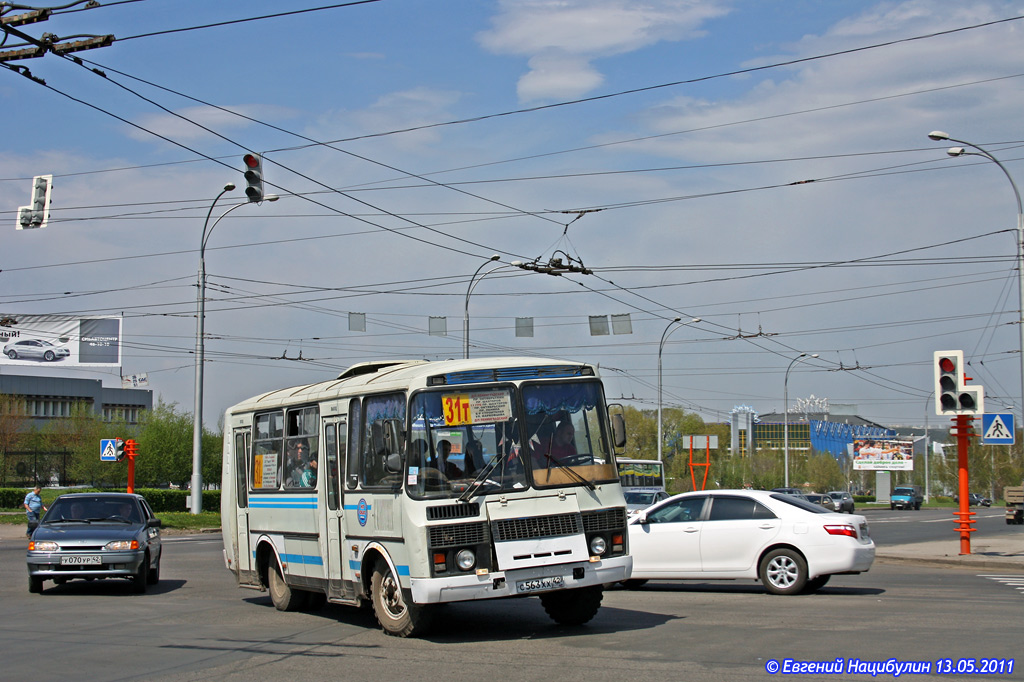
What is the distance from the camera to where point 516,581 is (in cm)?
1063

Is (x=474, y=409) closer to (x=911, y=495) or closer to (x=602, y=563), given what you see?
(x=602, y=563)

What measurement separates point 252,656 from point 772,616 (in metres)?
5.84

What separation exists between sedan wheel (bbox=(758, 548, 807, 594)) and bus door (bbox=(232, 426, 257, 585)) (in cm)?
708

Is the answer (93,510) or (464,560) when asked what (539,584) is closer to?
(464,560)

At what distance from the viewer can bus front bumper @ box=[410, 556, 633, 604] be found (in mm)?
10391

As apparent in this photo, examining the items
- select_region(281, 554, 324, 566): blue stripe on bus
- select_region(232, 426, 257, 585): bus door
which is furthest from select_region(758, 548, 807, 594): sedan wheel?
select_region(232, 426, 257, 585): bus door

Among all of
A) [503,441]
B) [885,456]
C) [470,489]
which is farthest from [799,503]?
[885,456]

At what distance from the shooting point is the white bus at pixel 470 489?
10602 mm

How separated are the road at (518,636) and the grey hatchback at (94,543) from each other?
41cm

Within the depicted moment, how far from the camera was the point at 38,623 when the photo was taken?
12.9m

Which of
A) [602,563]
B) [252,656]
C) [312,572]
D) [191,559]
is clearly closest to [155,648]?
[252,656]

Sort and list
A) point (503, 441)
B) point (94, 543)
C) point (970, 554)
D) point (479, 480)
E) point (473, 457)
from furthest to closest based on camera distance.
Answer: point (970, 554) < point (94, 543) < point (503, 441) < point (473, 457) < point (479, 480)

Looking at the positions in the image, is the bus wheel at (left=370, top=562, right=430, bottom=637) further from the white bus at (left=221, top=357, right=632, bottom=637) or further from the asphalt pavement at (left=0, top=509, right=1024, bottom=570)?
the asphalt pavement at (left=0, top=509, right=1024, bottom=570)

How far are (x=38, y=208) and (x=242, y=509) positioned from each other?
33.1ft
